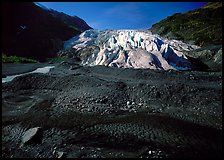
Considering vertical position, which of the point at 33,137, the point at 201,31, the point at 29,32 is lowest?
the point at 33,137

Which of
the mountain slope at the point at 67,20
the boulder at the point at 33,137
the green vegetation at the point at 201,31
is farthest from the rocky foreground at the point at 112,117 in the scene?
the mountain slope at the point at 67,20

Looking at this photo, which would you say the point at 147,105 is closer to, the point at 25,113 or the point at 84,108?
the point at 84,108

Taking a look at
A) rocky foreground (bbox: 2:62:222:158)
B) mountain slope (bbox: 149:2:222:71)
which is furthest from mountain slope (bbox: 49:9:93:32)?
rocky foreground (bbox: 2:62:222:158)

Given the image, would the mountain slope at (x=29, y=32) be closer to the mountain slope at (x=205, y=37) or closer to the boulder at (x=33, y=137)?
the mountain slope at (x=205, y=37)

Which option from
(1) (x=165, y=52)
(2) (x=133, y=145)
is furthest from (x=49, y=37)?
(2) (x=133, y=145)

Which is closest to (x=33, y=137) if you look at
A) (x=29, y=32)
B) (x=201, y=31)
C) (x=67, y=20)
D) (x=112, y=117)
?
(x=112, y=117)

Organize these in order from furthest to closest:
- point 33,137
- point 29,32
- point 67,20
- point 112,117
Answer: point 67,20 < point 29,32 < point 112,117 < point 33,137

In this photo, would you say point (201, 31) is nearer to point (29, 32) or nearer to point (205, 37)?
point (205, 37)
